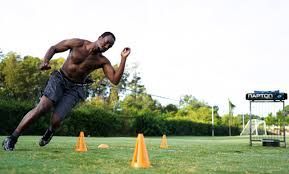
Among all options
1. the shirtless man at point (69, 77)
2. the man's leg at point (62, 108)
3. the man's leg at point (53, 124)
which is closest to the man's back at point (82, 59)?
the shirtless man at point (69, 77)

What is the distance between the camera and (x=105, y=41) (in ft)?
21.8

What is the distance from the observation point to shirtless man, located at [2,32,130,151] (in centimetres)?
690

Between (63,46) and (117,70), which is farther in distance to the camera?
(63,46)

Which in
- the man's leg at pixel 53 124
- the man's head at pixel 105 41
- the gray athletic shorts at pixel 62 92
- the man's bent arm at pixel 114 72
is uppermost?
the man's head at pixel 105 41

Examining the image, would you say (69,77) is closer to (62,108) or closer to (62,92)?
(62,92)

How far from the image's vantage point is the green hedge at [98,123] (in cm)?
2703

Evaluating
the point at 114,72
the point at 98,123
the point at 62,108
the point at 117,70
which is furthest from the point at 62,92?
the point at 98,123

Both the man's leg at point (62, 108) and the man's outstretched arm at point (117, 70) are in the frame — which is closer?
the man's outstretched arm at point (117, 70)

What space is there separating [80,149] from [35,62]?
4401 centimetres

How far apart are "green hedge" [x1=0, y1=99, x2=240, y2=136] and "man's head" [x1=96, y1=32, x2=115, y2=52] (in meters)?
14.4

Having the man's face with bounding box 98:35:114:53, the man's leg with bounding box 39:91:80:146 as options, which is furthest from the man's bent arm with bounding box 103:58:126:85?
the man's leg with bounding box 39:91:80:146

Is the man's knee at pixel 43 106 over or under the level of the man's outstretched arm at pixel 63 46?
under

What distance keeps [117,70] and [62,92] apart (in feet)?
4.18

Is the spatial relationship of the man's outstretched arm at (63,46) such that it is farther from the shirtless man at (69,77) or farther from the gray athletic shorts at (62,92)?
the gray athletic shorts at (62,92)
